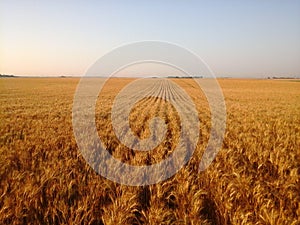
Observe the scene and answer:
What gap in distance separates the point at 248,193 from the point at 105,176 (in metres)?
2.29

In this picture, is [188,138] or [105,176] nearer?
[105,176]

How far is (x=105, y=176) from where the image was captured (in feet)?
15.0

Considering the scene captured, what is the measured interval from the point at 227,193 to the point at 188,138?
4.09 meters

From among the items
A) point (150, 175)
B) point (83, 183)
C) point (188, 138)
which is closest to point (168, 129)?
point (188, 138)

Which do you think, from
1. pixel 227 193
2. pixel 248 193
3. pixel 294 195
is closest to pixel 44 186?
pixel 227 193

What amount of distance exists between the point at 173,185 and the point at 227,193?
2.92 ft

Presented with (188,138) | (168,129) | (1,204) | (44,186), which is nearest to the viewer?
(1,204)

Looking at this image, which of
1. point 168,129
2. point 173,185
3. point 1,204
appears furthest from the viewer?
point 168,129

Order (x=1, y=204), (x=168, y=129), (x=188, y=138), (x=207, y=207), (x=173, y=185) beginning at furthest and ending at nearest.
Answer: (x=168, y=129) → (x=188, y=138) → (x=173, y=185) → (x=207, y=207) → (x=1, y=204)

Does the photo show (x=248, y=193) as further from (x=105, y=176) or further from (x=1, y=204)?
(x=1, y=204)

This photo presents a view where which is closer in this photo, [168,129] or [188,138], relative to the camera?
[188,138]

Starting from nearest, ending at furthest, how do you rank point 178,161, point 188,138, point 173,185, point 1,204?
point 1,204
point 173,185
point 178,161
point 188,138

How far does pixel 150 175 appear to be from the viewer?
15.3ft

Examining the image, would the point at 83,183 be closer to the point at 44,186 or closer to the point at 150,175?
the point at 44,186
